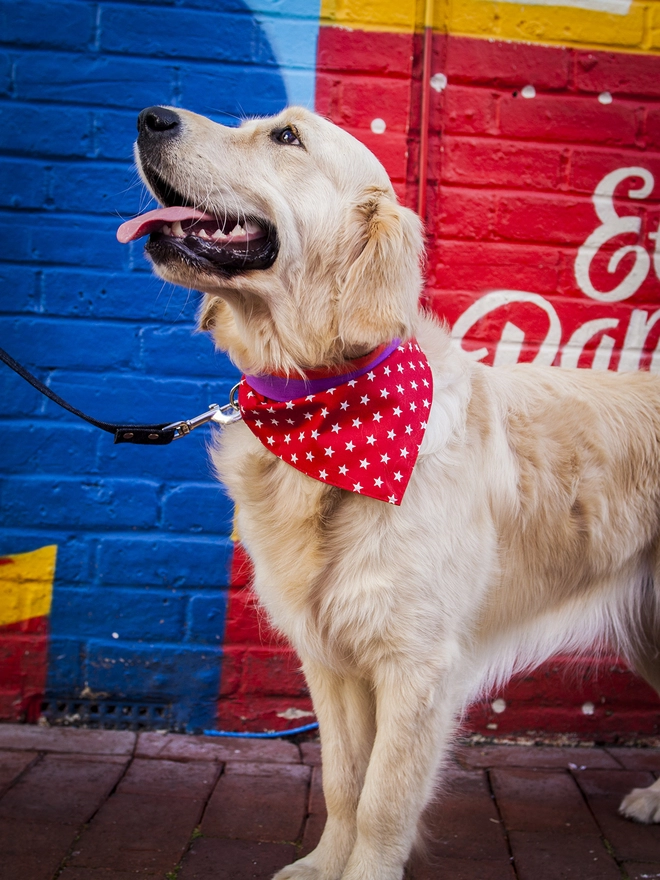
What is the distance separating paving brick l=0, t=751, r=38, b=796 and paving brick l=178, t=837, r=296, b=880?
0.70m

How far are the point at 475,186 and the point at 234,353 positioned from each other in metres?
1.34

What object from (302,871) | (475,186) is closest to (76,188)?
(475,186)

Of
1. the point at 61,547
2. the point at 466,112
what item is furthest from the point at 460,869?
the point at 466,112

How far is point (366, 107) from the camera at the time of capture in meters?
2.87

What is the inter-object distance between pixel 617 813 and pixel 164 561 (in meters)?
1.79

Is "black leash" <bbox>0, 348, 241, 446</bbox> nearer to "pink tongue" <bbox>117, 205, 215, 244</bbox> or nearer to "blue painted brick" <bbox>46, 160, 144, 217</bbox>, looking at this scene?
"pink tongue" <bbox>117, 205, 215, 244</bbox>

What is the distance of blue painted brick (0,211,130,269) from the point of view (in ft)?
9.34

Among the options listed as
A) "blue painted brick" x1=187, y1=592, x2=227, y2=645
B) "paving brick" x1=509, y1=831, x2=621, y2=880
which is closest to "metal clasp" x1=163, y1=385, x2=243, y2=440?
"blue painted brick" x1=187, y1=592, x2=227, y2=645

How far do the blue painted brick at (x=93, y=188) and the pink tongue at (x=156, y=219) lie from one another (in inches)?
42.5

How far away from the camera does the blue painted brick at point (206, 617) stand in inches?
117

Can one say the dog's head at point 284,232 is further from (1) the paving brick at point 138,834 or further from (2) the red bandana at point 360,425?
(1) the paving brick at point 138,834

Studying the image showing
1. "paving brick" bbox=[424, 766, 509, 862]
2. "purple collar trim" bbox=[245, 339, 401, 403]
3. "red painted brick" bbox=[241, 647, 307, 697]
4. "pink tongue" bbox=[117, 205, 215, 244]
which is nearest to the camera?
"pink tongue" bbox=[117, 205, 215, 244]

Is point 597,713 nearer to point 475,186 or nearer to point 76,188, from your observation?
point 475,186

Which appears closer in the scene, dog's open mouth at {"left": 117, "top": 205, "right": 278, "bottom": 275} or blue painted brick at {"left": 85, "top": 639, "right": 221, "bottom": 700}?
dog's open mouth at {"left": 117, "top": 205, "right": 278, "bottom": 275}
